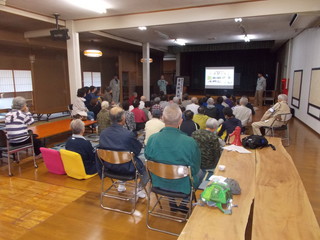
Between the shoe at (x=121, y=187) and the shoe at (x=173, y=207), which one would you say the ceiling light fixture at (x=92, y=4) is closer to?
the shoe at (x=121, y=187)

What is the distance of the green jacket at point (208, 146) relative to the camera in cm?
273

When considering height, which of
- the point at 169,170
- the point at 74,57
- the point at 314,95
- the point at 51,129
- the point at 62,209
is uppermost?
the point at 74,57

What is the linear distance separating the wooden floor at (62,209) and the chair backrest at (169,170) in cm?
64

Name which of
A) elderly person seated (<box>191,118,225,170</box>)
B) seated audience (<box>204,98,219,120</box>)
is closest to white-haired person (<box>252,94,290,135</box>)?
seated audience (<box>204,98,219,120</box>)

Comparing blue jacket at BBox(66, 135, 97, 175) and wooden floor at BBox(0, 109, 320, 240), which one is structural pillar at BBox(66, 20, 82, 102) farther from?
blue jacket at BBox(66, 135, 97, 175)

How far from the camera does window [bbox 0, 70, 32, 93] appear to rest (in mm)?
8227

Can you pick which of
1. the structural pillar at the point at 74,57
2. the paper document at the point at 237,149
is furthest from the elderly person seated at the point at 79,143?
the structural pillar at the point at 74,57

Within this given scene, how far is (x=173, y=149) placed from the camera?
200 centimetres

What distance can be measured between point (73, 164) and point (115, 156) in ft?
4.11

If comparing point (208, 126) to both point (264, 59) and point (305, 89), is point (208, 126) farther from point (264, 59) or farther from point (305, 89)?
point (264, 59)

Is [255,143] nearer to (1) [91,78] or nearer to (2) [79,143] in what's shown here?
(2) [79,143]

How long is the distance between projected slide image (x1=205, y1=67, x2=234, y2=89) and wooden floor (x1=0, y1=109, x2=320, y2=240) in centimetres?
986

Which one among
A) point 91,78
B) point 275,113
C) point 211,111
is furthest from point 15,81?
point 275,113

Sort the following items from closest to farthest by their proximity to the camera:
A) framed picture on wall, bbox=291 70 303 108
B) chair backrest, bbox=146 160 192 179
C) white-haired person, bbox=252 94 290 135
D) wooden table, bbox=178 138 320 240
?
wooden table, bbox=178 138 320 240 → chair backrest, bbox=146 160 192 179 → white-haired person, bbox=252 94 290 135 → framed picture on wall, bbox=291 70 303 108
